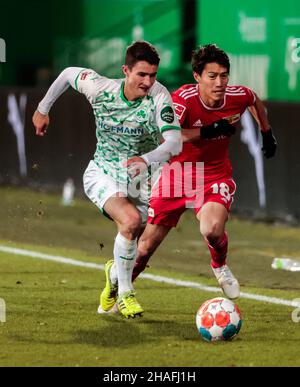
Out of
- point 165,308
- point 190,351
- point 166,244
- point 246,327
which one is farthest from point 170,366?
point 166,244

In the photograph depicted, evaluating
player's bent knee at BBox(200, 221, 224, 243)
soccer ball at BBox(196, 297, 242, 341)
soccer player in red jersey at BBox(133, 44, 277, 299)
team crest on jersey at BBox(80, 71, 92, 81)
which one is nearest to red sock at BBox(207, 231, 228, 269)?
soccer player in red jersey at BBox(133, 44, 277, 299)

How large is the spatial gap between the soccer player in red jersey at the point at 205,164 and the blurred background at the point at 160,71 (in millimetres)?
5559

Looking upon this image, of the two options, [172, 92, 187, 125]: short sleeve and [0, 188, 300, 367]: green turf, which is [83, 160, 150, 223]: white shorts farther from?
[0, 188, 300, 367]: green turf

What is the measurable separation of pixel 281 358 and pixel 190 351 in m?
0.63

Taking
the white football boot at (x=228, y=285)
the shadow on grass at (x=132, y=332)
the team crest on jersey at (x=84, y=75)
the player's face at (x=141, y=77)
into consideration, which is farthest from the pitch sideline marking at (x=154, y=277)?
the team crest on jersey at (x=84, y=75)

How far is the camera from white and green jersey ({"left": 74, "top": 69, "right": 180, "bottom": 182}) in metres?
9.57

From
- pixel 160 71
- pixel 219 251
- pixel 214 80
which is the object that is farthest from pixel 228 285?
pixel 160 71

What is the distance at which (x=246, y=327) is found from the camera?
9445 mm

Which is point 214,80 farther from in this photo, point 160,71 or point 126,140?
point 160,71

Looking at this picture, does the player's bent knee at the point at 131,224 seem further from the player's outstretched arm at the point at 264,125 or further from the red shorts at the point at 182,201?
the player's outstretched arm at the point at 264,125

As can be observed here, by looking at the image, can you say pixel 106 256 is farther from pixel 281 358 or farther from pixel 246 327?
pixel 281 358

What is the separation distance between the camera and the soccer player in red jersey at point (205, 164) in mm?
10094

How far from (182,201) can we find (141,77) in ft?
4.38

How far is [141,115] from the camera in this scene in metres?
9.57
